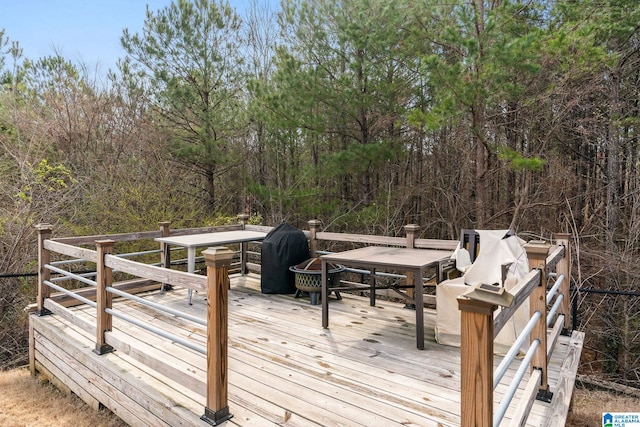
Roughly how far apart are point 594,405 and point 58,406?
217 inches

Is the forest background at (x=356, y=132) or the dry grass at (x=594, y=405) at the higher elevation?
the forest background at (x=356, y=132)

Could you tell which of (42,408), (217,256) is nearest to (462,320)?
(217,256)

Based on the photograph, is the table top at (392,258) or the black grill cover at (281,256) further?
the black grill cover at (281,256)

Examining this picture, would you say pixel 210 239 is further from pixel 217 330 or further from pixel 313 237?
pixel 217 330

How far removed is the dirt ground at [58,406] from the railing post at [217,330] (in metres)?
1.48

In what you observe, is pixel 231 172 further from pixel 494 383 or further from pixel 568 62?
pixel 494 383

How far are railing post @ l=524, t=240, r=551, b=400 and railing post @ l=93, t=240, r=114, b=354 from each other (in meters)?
3.01

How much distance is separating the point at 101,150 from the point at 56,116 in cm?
104

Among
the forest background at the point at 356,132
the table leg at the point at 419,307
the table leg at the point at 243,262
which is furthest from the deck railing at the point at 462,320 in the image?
the forest background at the point at 356,132

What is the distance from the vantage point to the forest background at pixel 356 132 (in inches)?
226

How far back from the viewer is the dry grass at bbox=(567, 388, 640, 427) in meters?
3.94

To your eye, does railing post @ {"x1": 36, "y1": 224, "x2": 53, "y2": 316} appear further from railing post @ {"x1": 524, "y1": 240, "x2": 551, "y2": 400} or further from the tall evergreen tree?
the tall evergreen tree

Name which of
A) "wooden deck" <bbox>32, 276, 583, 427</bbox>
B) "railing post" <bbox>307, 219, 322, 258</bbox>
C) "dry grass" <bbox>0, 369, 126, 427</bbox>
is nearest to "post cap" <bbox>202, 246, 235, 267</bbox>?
"wooden deck" <bbox>32, 276, 583, 427</bbox>

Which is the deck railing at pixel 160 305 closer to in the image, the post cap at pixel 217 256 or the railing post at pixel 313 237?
the post cap at pixel 217 256
